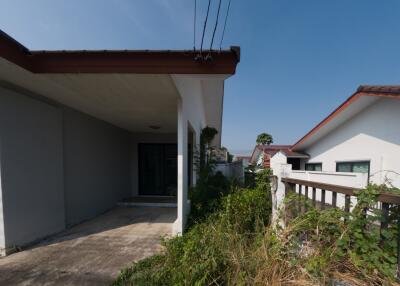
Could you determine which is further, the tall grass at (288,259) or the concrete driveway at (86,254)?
the concrete driveway at (86,254)

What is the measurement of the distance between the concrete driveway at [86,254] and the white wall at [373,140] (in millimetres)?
4280

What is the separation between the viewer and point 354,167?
652cm

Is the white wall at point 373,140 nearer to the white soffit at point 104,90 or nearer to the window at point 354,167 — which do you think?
the window at point 354,167

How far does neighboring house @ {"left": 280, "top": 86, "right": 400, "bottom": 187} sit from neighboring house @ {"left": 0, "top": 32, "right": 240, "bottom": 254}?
353cm

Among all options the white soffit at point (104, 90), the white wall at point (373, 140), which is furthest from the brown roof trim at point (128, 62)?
the white wall at point (373, 140)

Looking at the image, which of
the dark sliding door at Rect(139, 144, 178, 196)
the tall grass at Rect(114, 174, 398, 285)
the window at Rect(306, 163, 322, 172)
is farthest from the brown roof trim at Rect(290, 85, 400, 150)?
the dark sliding door at Rect(139, 144, 178, 196)

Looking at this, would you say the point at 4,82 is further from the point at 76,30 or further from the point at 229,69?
the point at 229,69

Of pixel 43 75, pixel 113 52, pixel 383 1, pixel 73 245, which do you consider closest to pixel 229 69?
pixel 113 52

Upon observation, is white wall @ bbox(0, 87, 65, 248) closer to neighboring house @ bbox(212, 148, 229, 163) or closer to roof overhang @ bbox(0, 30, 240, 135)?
roof overhang @ bbox(0, 30, 240, 135)

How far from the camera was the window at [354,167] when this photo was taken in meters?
5.97

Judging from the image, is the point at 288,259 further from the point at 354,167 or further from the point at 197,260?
the point at 354,167

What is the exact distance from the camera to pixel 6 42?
2.00 metres

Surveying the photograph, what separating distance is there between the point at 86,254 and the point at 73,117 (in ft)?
9.09

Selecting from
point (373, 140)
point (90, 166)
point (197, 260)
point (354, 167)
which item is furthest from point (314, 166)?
point (90, 166)
